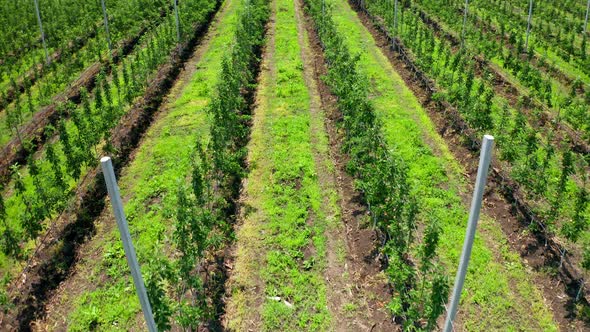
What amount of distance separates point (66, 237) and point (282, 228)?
5127mm

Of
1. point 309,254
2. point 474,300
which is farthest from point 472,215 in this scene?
point 309,254

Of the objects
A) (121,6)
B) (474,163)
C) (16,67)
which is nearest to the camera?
(474,163)

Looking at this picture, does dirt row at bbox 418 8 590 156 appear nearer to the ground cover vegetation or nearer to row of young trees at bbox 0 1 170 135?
the ground cover vegetation

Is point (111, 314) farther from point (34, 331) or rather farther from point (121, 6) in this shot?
point (121, 6)

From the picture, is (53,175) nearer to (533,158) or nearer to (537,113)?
(533,158)

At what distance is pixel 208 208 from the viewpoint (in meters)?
13.0

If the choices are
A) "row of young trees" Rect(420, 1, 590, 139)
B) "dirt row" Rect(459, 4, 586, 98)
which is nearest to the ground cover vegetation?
"row of young trees" Rect(420, 1, 590, 139)

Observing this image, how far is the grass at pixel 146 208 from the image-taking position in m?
10.3

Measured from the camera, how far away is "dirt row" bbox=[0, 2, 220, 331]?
1050 centimetres

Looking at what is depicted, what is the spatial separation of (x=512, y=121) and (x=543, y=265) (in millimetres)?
7182

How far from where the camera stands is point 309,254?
1188 centimetres

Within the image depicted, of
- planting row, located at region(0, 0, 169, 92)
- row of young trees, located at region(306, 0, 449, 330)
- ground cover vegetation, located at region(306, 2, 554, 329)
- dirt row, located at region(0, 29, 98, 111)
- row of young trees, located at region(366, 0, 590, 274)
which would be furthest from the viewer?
planting row, located at region(0, 0, 169, 92)

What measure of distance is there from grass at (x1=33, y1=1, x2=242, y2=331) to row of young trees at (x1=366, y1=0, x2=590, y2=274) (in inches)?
320

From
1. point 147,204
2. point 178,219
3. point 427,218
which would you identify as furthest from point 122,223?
point 427,218
